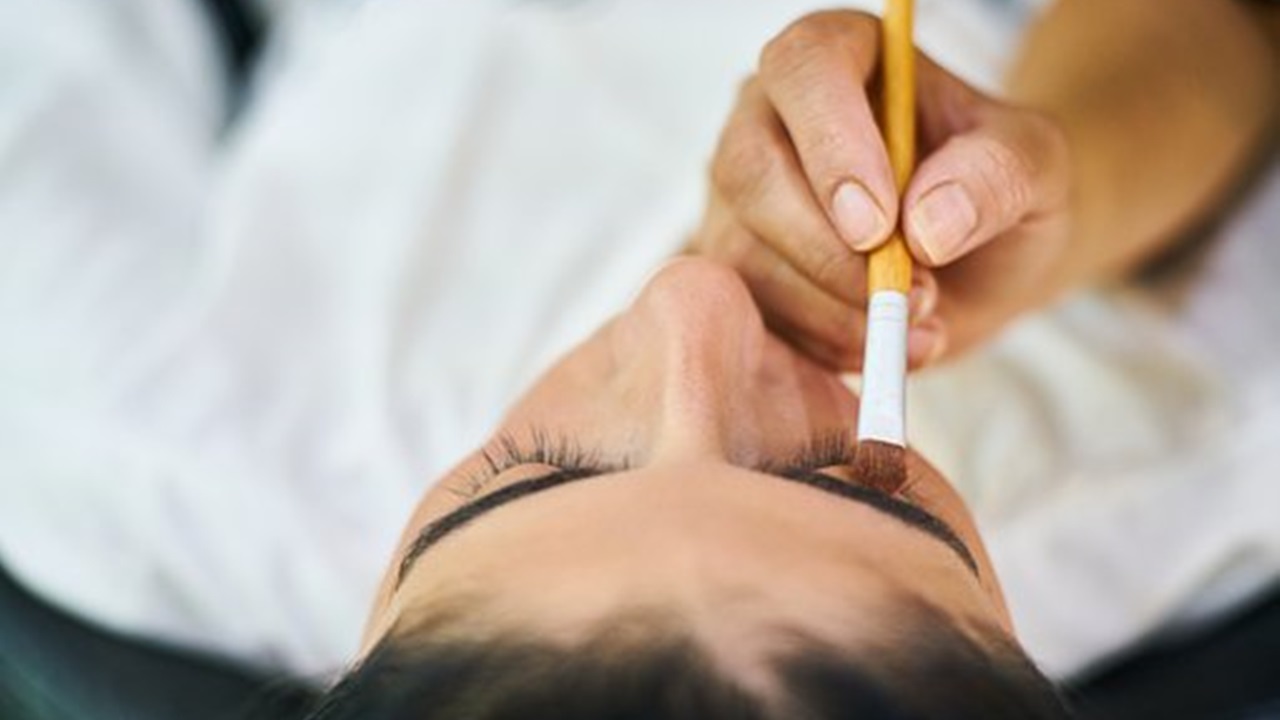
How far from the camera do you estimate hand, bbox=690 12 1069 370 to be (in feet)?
1.63

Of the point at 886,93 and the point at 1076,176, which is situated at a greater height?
the point at 886,93

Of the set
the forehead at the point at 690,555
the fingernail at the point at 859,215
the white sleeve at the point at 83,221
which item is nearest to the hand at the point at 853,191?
the fingernail at the point at 859,215

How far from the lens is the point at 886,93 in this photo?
20.6 inches

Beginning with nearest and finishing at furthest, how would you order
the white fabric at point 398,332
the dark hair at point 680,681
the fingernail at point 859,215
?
the dark hair at point 680,681, the fingernail at point 859,215, the white fabric at point 398,332

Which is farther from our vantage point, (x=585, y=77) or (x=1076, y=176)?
(x=585, y=77)

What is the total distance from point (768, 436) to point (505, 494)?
85mm

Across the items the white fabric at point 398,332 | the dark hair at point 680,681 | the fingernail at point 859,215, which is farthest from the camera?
the white fabric at point 398,332

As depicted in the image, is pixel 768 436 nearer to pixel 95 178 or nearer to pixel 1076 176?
pixel 1076 176

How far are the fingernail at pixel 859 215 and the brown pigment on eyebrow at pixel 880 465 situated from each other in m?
0.07

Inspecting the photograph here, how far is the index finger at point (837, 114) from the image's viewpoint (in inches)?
19.3

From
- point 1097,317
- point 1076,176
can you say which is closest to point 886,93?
point 1076,176

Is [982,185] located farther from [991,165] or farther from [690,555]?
[690,555]

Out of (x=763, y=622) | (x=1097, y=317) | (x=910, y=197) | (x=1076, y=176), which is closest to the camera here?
(x=763, y=622)

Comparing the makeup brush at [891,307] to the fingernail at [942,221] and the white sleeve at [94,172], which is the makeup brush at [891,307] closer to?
the fingernail at [942,221]
